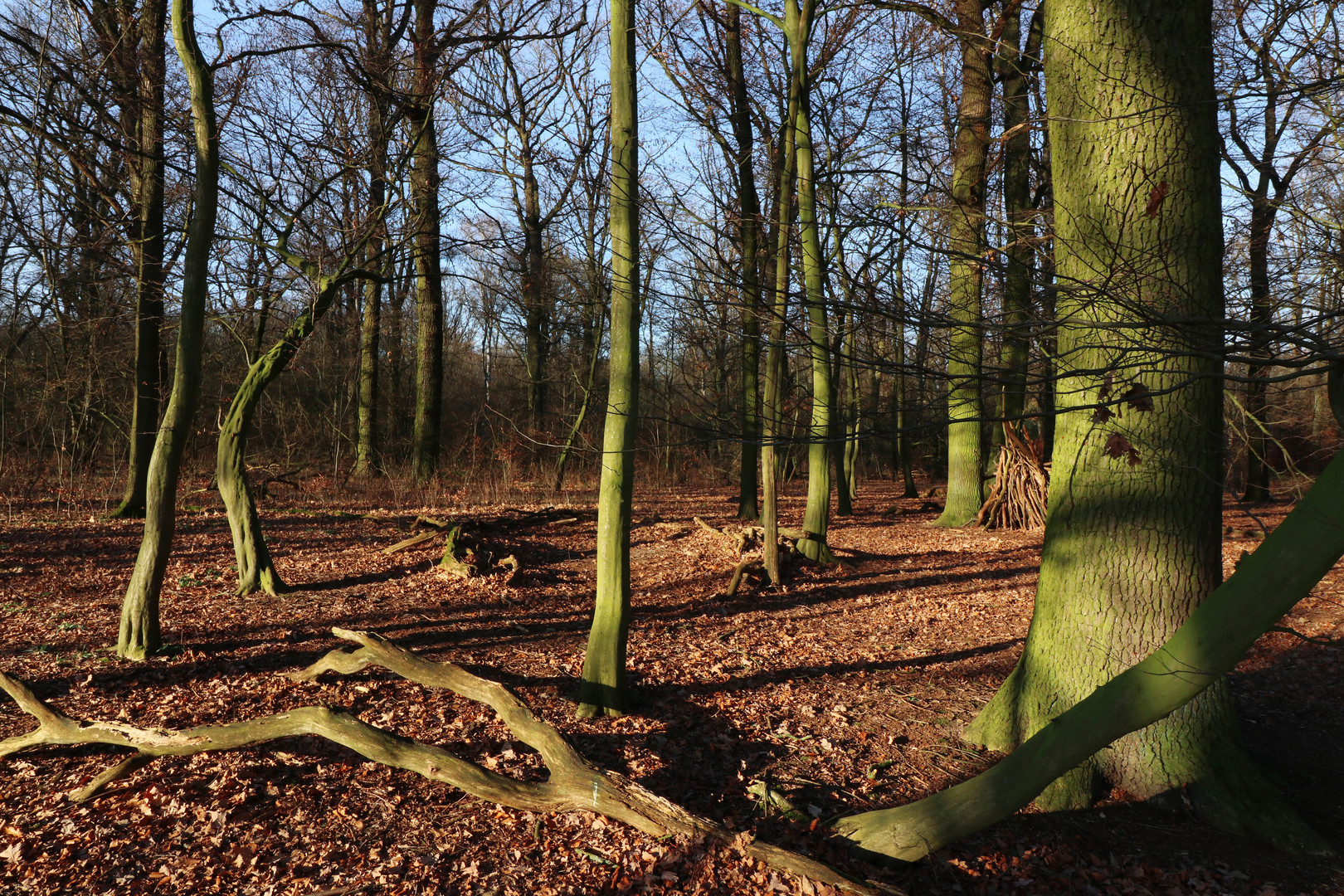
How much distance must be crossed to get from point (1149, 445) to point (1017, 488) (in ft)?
28.9

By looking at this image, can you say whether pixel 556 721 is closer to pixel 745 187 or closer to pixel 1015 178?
pixel 745 187

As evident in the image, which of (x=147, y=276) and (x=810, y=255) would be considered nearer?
(x=810, y=255)

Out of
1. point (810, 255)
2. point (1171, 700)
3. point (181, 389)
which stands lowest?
point (1171, 700)

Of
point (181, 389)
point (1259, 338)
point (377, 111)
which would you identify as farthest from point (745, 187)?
point (1259, 338)

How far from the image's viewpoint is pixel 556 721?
4.73 meters

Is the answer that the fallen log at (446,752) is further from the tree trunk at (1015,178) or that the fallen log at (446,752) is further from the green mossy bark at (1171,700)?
the tree trunk at (1015,178)

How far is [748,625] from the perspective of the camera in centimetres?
724

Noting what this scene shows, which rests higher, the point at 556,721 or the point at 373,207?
the point at 373,207

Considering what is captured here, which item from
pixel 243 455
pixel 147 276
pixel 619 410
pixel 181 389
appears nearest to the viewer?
pixel 619 410

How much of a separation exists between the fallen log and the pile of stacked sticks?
33.3ft

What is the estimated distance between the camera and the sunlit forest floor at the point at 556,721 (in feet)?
11.0

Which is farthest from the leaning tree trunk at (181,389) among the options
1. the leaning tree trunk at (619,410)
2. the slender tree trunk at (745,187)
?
the slender tree trunk at (745,187)

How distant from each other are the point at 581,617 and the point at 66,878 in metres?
4.54

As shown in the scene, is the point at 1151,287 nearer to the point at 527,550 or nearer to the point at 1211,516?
the point at 1211,516
